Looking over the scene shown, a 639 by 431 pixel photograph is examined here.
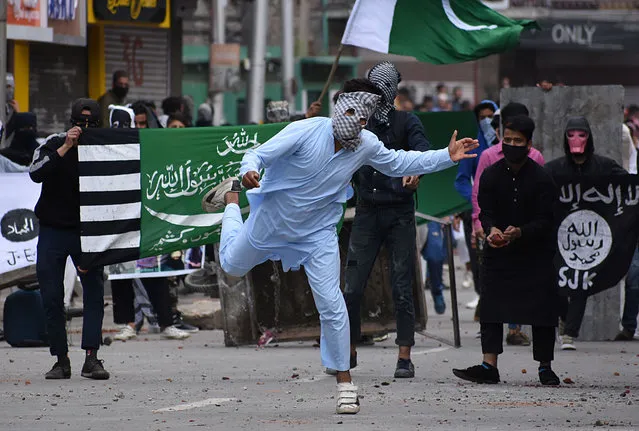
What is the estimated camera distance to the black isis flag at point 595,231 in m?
11.9

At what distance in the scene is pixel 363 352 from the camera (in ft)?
38.3

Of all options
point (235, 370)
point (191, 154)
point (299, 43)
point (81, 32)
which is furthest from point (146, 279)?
point (299, 43)

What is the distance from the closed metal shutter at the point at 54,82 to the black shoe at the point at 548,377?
11186 millimetres

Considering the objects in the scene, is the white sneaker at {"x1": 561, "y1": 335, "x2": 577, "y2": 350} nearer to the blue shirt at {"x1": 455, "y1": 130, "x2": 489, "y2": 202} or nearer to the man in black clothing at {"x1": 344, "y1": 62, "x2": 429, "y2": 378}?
the blue shirt at {"x1": 455, "y1": 130, "x2": 489, "y2": 202}

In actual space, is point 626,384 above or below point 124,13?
below

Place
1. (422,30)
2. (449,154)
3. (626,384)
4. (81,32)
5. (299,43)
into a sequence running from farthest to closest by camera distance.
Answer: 1. (299,43)
2. (81,32)
3. (422,30)
4. (626,384)
5. (449,154)

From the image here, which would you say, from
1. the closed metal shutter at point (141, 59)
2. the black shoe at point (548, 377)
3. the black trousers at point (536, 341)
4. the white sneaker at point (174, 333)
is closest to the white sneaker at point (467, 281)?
the closed metal shutter at point (141, 59)

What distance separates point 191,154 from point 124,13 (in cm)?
833

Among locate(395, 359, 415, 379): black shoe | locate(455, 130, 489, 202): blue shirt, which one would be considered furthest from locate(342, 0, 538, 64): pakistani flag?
locate(395, 359, 415, 379): black shoe

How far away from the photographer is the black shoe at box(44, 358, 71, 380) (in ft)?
32.3

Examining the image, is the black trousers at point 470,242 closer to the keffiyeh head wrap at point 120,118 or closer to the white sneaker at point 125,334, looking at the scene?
the white sneaker at point 125,334

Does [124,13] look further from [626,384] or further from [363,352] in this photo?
[626,384]

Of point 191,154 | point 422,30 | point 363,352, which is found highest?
point 422,30

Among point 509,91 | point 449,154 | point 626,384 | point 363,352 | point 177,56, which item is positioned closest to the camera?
point 449,154
